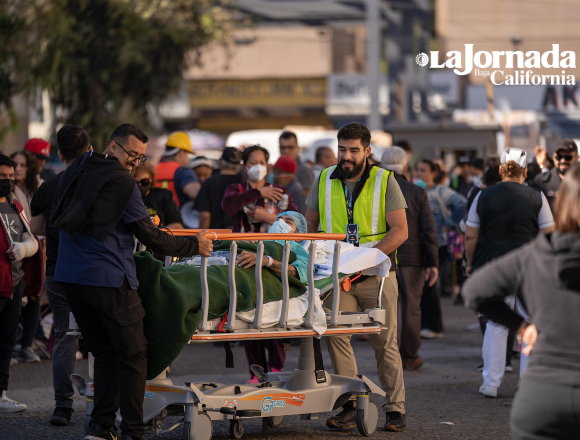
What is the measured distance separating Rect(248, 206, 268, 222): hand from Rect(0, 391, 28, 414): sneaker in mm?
2444

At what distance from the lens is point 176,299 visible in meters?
5.50

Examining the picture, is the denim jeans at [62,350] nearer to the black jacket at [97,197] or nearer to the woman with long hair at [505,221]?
the black jacket at [97,197]

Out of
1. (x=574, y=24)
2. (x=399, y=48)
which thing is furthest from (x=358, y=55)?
(x=574, y=24)

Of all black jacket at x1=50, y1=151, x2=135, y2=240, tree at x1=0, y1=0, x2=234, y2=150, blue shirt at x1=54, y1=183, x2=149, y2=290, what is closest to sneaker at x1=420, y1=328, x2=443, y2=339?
blue shirt at x1=54, y1=183, x2=149, y2=290

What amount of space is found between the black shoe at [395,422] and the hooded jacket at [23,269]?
306cm

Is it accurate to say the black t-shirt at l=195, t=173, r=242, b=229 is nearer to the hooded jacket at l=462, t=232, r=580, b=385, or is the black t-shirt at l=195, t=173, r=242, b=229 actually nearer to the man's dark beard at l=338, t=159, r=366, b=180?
the man's dark beard at l=338, t=159, r=366, b=180

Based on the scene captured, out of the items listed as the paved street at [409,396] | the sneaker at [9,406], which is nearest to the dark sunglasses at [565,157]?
the paved street at [409,396]

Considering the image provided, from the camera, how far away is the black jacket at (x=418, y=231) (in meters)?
9.16

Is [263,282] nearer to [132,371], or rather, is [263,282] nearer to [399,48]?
[132,371]

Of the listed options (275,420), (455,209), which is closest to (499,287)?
(275,420)

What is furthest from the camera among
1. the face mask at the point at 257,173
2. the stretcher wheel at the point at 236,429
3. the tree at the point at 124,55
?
the tree at the point at 124,55

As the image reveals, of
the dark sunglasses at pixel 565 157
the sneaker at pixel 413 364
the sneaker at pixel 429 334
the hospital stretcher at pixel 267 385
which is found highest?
the dark sunglasses at pixel 565 157

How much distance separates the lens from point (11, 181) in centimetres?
738

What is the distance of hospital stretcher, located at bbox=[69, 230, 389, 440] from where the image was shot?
568 cm
